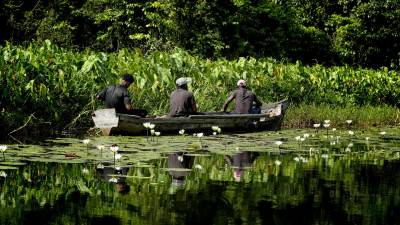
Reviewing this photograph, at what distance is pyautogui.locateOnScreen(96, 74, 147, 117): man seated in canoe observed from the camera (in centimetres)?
1419

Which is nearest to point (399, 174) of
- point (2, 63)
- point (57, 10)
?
point (2, 63)

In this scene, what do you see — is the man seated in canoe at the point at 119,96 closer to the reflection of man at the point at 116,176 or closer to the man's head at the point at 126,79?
the man's head at the point at 126,79

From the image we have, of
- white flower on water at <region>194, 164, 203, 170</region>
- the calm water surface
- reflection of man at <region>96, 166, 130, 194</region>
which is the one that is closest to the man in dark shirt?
the calm water surface

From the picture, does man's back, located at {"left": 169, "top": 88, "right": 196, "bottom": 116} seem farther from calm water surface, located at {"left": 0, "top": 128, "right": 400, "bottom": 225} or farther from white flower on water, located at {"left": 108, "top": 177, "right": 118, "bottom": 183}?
white flower on water, located at {"left": 108, "top": 177, "right": 118, "bottom": 183}

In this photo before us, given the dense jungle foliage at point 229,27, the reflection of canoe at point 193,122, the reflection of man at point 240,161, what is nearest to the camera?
the reflection of man at point 240,161

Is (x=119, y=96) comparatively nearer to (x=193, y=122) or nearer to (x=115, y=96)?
(x=115, y=96)

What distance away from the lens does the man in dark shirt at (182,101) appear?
15078 millimetres

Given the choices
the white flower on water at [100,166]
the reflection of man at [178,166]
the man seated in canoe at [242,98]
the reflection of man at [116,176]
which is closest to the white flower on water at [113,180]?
the reflection of man at [116,176]

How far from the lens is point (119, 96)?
1422 cm

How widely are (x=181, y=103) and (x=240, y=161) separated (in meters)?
4.61

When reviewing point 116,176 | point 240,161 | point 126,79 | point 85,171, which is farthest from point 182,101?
point 116,176

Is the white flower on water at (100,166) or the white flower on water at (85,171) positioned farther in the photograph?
the white flower on water at (100,166)

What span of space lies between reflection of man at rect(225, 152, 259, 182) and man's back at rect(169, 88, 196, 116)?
346cm

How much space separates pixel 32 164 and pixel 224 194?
3.19m
